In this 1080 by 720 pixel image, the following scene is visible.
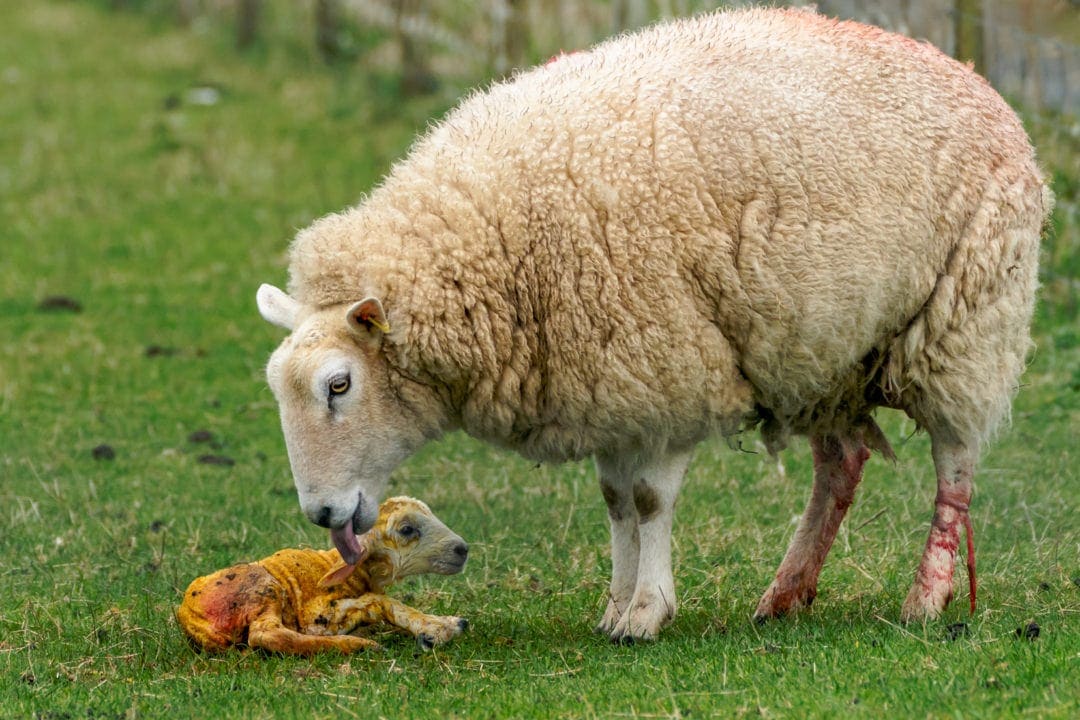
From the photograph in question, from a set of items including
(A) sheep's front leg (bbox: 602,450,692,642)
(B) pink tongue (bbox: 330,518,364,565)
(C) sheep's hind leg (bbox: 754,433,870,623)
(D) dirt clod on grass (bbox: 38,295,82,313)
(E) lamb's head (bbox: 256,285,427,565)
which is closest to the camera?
(E) lamb's head (bbox: 256,285,427,565)

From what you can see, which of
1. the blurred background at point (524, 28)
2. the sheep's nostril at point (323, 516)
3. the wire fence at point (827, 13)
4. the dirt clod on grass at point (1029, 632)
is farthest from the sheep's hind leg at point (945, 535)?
the wire fence at point (827, 13)

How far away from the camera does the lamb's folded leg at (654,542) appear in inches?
197

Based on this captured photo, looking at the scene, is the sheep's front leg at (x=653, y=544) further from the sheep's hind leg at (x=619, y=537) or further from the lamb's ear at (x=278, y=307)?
the lamb's ear at (x=278, y=307)

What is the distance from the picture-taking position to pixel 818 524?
18.1 ft

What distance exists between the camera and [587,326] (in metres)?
4.75

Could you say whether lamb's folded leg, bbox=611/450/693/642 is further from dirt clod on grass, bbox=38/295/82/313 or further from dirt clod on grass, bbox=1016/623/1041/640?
dirt clod on grass, bbox=38/295/82/313

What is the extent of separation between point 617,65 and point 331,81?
33.7ft

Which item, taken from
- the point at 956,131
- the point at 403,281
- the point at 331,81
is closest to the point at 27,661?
the point at 403,281

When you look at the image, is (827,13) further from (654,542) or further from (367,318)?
(367,318)

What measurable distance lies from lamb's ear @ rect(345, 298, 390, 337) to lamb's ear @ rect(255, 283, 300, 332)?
0.31 meters

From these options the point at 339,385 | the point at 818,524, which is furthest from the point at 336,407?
the point at 818,524

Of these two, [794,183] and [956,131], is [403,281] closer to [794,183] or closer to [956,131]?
[794,183]

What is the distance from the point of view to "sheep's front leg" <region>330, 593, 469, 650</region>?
5.02 metres

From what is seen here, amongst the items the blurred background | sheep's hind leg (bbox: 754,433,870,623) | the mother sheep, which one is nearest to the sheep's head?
the mother sheep
